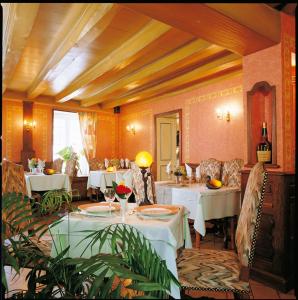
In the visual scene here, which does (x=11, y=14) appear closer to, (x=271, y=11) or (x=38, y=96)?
(x=271, y=11)

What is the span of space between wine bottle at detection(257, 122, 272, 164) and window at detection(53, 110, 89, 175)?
647 cm

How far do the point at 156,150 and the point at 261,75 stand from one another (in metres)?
4.77

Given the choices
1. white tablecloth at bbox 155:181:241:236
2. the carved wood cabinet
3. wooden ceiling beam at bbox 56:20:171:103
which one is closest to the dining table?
white tablecloth at bbox 155:181:241:236

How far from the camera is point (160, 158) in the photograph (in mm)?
7531

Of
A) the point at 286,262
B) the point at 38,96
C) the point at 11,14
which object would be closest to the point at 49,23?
the point at 11,14

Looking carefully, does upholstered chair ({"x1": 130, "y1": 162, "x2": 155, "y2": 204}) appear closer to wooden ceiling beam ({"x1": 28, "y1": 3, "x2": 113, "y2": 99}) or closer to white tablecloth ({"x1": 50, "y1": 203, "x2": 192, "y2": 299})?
white tablecloth ({"x1": 50, "y1": 203, "x2": 192, "y2": 299})

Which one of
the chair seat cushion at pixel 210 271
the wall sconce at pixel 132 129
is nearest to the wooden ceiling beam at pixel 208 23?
the chair seat cushion at pixel 210 271

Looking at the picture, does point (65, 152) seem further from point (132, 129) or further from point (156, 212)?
point (156, 212)

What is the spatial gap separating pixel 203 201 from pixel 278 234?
81cm

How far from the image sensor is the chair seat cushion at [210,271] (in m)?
1.56

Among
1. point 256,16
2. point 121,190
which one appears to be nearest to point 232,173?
point 256,16

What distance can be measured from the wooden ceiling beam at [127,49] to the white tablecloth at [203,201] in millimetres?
1966

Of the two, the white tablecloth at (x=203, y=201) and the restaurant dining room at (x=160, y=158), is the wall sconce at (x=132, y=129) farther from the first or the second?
the white tablecloth at (x=203, y=201)

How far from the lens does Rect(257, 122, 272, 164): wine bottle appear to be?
9.27 ft
